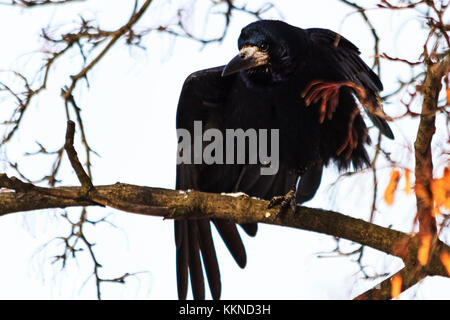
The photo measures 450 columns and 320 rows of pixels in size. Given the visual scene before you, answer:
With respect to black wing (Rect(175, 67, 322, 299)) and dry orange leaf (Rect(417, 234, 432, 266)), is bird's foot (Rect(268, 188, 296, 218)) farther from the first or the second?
dry orange leaf (Rect(417, 234, 432, 266))

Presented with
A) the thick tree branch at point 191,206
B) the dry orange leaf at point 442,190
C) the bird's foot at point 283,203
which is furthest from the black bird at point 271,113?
the dry orange leaf at point 442,190

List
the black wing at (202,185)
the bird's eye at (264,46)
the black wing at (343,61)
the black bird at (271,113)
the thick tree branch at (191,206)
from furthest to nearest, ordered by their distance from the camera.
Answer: the black wing at (202,185) → the bird's eye at (264,46) → the black bird at (271,113) → the black wing at (343,61) → the thick tree branch at (191,206)

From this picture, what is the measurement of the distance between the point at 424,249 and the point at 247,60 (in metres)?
2.54

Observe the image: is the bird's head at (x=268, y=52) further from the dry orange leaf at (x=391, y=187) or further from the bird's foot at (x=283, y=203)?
the dry orange leaf at (x=391, y=187)

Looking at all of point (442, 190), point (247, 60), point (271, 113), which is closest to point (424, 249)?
point (442, 190)

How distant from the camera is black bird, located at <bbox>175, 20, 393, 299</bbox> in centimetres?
390

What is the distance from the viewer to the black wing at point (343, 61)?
3717 millimetres

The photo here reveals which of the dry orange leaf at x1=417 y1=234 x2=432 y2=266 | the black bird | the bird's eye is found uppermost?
the bird's eye

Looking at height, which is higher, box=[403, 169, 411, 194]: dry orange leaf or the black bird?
the black bird

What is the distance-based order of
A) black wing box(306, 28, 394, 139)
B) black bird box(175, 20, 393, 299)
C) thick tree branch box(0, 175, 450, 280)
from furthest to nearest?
black bird box(175, 20, 393, 299) < black wing box(306, 28, 394, 139) < thick tree branch box(0, 175, 450, 280)

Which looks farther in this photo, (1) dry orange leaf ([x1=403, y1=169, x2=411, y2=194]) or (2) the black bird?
(2) the black bird

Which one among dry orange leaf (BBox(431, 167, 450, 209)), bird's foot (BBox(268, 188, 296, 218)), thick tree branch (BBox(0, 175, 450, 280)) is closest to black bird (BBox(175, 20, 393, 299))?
bird's foot (BBox(268, 188, 296, 218))

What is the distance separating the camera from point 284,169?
14.1 ft
